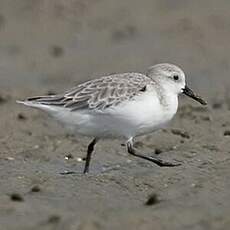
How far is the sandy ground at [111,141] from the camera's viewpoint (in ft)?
24.9

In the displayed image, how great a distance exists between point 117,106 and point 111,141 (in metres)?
2.14

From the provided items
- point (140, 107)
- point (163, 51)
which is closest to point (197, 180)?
point (140, 107)

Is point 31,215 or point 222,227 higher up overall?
point 222,227

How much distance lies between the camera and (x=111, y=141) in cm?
1111

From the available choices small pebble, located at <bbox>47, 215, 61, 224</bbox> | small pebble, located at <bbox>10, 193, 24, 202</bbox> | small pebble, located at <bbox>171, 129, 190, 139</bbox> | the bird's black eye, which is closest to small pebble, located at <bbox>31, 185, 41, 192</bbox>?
small pebble, located at <bbox>10, 193, 24, 202</bbox>

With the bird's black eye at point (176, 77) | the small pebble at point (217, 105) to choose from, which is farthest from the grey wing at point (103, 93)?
the small pebble at point (217, 105)

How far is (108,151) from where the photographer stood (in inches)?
421

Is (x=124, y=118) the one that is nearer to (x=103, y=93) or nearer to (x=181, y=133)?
(x=103, y=93)

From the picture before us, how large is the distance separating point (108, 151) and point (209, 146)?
108cm

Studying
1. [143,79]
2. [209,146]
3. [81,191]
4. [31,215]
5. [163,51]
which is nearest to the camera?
[31,215]

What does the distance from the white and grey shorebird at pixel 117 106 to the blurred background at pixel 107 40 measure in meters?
4.49

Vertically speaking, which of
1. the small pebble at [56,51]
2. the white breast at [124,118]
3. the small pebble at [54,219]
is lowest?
the small pebble at [56,51]

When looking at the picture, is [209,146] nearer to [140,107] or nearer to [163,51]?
[140,107]

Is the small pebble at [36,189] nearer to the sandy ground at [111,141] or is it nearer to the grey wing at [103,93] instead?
the sandy ground at [111,141]
